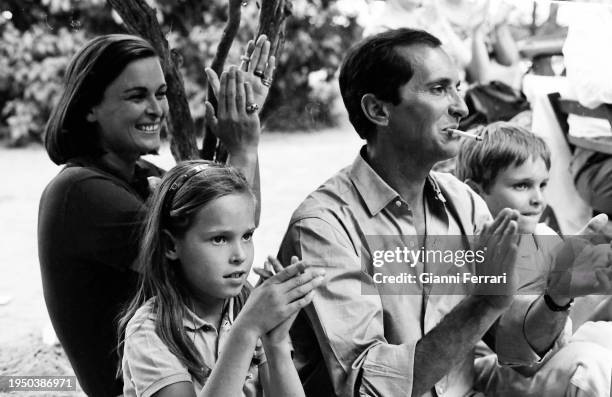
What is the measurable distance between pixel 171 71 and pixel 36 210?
0.58 meters

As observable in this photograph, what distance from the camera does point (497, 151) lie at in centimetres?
234

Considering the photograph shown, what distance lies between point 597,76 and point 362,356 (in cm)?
141

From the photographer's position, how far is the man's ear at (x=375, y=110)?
203 cm

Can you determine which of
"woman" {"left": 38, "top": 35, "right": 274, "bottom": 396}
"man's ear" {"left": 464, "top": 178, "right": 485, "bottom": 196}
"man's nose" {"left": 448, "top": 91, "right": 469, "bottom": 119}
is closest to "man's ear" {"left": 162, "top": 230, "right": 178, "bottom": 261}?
"woman" {"left": 38, "top": 35, "right": 274, "bottom": 396}

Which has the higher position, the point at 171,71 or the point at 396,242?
the point at 171,71

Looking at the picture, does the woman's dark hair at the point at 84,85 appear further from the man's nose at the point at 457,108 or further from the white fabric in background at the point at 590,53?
the white fabric in background at the point at 590,53

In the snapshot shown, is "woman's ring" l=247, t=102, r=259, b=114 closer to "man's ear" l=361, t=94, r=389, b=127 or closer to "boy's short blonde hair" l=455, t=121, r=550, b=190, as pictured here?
"man's ear" l=361, t=94, r=389, b=127

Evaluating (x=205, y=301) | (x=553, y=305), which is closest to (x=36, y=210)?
(x=205, y=301)

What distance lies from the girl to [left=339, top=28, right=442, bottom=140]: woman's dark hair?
486 millimetres

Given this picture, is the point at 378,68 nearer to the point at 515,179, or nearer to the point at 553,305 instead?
the point at 515,179

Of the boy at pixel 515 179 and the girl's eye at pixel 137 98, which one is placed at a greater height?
the girl's eye at pixel 137 98

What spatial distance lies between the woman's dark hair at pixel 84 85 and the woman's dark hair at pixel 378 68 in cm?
52

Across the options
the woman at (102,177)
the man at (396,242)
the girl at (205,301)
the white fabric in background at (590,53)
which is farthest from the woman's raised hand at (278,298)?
the white fabric in background at (590,53)

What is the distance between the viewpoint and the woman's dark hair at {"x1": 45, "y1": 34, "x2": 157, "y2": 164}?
188cm
